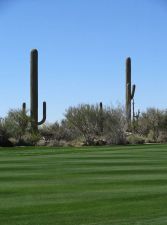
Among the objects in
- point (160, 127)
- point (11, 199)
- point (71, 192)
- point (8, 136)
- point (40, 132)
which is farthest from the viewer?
point (160, 127)

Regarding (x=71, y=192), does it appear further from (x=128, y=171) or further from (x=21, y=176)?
(x=128, y=171)

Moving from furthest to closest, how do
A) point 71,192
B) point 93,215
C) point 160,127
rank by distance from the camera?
point 160,127 → point 71,192 → point 93,215

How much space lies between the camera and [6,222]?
412 inches

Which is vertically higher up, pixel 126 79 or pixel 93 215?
pixel 126 79

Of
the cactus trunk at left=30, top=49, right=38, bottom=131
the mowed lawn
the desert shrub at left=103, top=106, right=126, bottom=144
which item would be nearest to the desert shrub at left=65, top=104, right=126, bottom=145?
the desert shrub at left=103, top=106, right=126, bottom=144

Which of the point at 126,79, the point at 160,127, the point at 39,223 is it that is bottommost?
the point at 39,223

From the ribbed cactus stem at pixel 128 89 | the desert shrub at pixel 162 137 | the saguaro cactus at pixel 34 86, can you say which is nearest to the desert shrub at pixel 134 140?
the desert shrub at pixel 162 137

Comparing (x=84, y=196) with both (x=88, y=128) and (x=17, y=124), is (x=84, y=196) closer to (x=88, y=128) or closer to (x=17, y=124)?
(x=17, y=124)

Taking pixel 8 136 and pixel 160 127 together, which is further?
pixel 160 127

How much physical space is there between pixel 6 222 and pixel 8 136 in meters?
35.1

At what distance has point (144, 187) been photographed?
584 inches

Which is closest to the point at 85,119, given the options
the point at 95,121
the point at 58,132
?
the point at 95,121

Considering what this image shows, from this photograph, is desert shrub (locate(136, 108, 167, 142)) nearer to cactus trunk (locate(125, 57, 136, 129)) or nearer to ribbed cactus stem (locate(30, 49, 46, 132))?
cactus trunk (locate(125, 57, 136, 129))

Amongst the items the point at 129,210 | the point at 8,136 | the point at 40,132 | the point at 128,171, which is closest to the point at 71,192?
the point at 129,210
